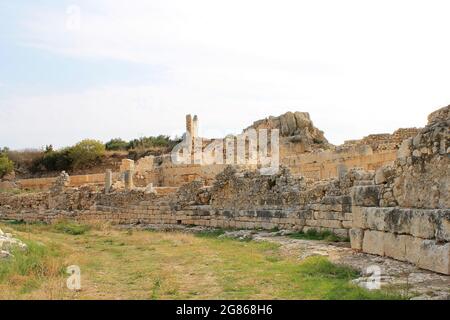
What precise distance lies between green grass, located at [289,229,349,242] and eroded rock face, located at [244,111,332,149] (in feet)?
80.9

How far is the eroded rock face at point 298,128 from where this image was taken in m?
37.9

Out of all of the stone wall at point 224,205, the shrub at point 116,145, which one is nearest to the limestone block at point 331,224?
the stone wall at point 224,205

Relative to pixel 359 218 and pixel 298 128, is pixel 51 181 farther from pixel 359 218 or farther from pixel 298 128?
pixel 359 218

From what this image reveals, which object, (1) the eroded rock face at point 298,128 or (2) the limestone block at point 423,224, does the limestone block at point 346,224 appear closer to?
(2) the limestone block at point 423,224

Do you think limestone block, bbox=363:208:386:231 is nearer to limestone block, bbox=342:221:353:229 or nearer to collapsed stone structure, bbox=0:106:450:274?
collapsed stone structure, bbox=0:106:450:274

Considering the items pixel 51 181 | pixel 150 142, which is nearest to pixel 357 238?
pixel 51 181

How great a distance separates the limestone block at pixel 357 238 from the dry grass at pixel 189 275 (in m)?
1.13

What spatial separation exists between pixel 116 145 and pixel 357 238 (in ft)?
169

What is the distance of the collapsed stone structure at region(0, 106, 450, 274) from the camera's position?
24.5ft

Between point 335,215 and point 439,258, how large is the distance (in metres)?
5.65

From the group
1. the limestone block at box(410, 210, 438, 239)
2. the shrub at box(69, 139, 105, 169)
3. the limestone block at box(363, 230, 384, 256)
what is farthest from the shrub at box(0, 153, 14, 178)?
the limestone block at box(410, 210, 438, 239)

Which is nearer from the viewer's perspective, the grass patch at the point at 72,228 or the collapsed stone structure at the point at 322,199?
the collapsed stone structure at the point at 322,199

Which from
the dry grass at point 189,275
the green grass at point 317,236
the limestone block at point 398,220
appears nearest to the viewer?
the dry grass at point 189,275
